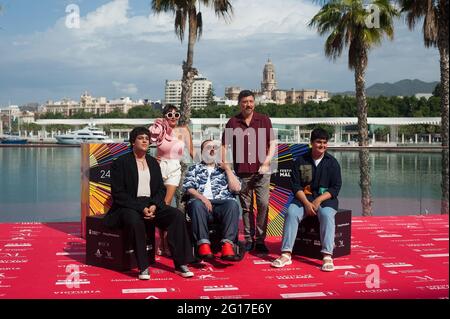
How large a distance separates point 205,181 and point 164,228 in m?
0.73

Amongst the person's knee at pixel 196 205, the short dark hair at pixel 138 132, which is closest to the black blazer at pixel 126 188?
the short dark hair at pixel 138 132

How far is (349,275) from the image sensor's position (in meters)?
4.50

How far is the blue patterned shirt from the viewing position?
201 inches

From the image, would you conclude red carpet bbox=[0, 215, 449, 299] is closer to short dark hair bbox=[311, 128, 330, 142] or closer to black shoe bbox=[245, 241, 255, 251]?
black shoe bbox=[245, 241, 255, 251]

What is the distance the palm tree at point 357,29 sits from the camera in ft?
41.3

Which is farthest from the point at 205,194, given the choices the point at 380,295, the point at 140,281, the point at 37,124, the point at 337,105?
the point at 37,124

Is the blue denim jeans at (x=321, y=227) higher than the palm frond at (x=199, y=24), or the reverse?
the palm frond at (x=199, y=24)

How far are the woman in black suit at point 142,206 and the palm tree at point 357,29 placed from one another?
30.4 ft

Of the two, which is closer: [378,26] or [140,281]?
[140,281]

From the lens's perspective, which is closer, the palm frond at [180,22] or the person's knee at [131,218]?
the person's knee at [131,218]

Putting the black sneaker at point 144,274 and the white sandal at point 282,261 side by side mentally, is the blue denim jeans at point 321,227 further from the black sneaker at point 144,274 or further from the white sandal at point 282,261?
the black sneaker at point 144,274

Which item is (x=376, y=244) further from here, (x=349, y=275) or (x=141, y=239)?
(x=141, y=239)

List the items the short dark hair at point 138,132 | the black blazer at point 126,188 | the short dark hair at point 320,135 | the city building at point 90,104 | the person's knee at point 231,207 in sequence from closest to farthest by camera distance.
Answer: the black blazer at point 126,188, the short dark hair at point 138,132, the person's knee at point 231,207, the short dark hair at point 320,135, the city building at point 90,104
